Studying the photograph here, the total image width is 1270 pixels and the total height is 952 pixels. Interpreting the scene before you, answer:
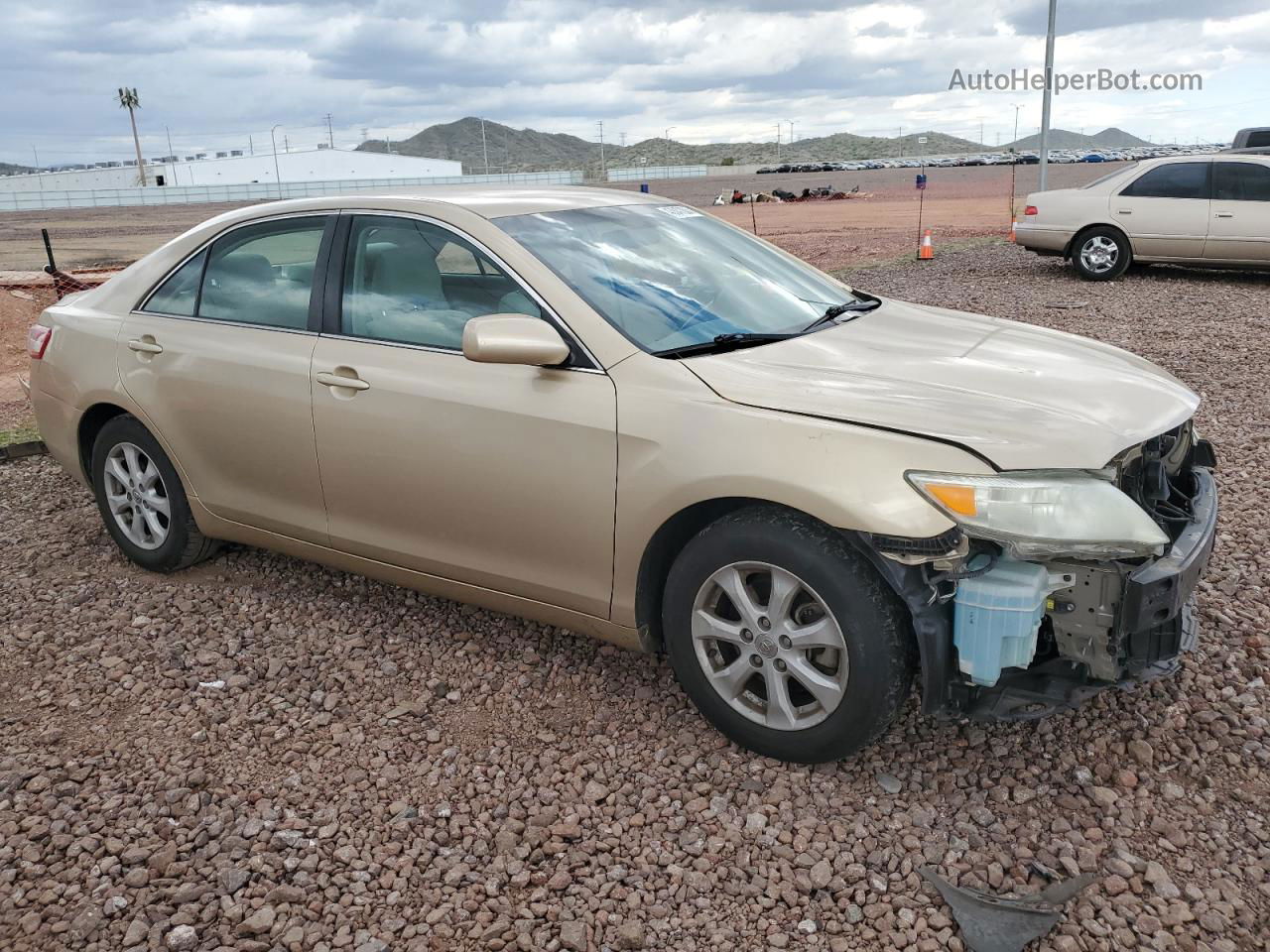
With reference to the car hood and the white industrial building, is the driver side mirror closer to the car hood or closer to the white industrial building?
the car hood

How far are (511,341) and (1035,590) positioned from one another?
1.67m

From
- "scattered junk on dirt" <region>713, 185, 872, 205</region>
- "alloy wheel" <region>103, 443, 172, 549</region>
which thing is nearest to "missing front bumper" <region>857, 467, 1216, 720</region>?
"alloy wheel" <region>103, 443, 172, 549</region>

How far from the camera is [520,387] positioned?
3.42 metres

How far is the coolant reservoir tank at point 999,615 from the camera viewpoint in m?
2.75

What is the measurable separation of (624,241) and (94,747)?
2.56 m

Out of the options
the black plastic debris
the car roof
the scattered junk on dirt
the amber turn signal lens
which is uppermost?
the car roof

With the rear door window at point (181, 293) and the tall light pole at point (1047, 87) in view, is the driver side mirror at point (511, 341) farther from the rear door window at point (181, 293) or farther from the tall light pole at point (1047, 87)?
the tall light pole at point (1047, 87)

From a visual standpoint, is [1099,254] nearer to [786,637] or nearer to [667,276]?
[667,276]

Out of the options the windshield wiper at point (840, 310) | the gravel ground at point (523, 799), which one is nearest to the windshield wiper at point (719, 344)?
the windshield wiper at point (840, 310)

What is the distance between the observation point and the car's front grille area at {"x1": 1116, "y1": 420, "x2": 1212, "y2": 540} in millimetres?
3193

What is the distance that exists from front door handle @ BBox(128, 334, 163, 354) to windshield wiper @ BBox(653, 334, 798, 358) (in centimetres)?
240

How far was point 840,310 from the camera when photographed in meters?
4.10

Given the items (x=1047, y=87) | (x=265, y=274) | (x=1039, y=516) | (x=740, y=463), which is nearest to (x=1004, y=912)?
(x=1039, y=516)

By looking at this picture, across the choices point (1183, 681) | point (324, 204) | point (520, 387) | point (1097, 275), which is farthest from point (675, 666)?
point (1097, 275)
